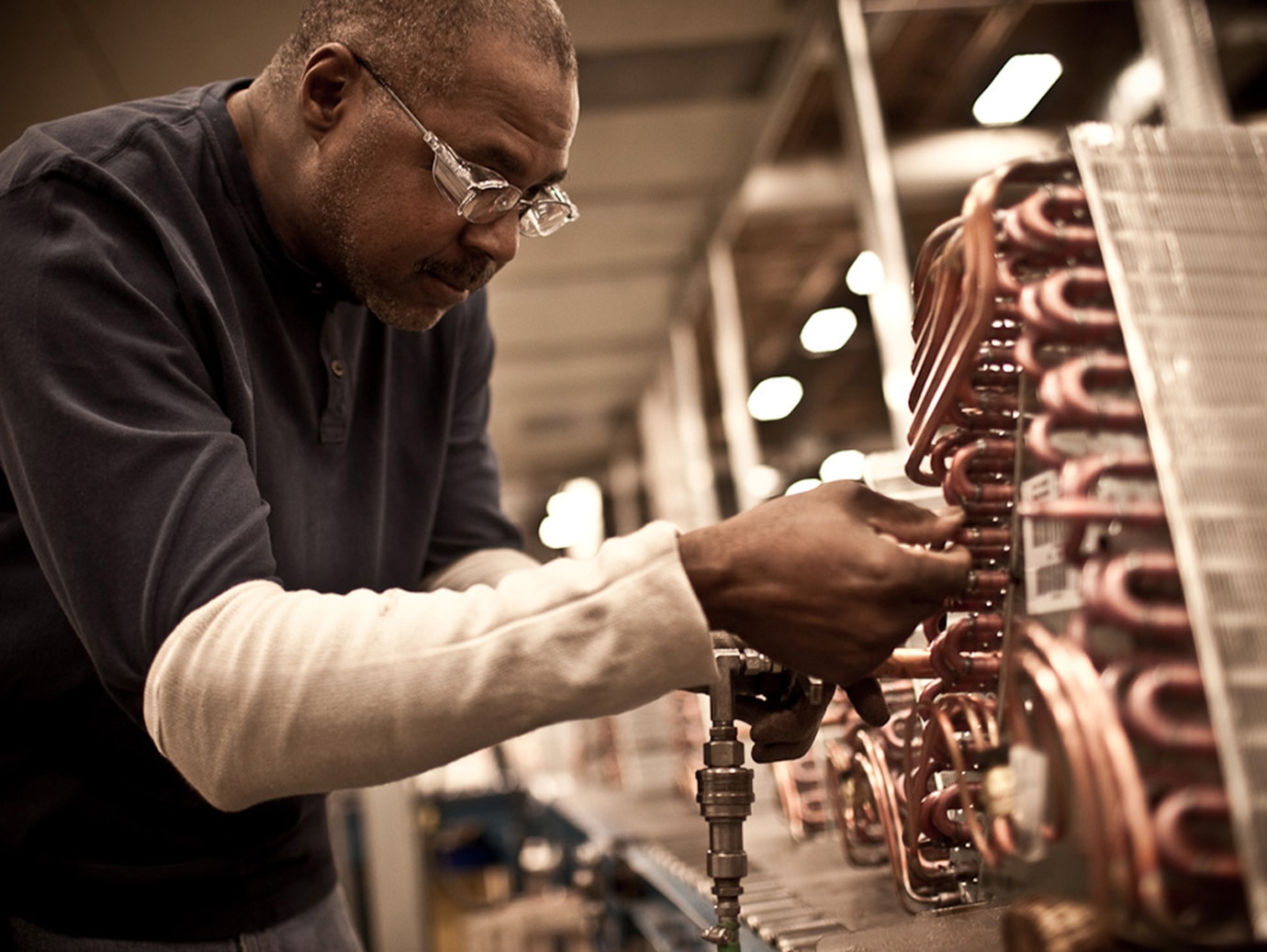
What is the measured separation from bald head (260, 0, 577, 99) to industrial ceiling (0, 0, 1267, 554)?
0.56 meters

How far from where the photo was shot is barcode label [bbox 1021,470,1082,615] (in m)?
0.72

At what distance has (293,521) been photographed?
119cm

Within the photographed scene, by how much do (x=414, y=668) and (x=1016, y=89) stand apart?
A: 389cm

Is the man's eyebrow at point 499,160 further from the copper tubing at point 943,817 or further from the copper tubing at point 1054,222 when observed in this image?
the copper tubing at point 943,817

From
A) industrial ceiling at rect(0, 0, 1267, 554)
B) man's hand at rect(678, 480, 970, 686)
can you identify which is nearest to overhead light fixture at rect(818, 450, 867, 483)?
man's hand at rect(678, 480, 970, 686)

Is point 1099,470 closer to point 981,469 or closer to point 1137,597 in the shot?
point 1137,597

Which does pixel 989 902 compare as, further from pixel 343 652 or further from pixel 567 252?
pixel 567 252

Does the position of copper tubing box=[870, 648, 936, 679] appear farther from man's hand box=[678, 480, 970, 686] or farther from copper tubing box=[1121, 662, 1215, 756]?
copper tubing box=[1121, 662, 1215, 756]

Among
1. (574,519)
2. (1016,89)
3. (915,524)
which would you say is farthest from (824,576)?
(574,519)

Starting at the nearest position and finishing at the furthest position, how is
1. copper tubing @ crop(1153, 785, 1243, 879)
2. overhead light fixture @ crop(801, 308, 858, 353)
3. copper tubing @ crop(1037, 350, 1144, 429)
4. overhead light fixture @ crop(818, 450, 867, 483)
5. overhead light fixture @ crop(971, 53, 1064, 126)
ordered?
copper tubing @ crop(1153, 785, 1243, 879) → copper tubing @ crop(1037, 350, 1144, 429) → overhead light fixture @ crop(818, 450, 867, 483) → overhead light fixture @ crop(971, 53, 1064, 126) → overhead light fixture @ crop(801, 308, 858, 353)

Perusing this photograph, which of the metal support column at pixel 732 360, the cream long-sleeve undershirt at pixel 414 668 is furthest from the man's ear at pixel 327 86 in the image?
the metal support column at pixel 732 360

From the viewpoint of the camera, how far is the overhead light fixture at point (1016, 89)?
12.5ft

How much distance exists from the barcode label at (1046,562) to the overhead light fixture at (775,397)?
7.14 m

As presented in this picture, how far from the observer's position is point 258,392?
115 centimetres
